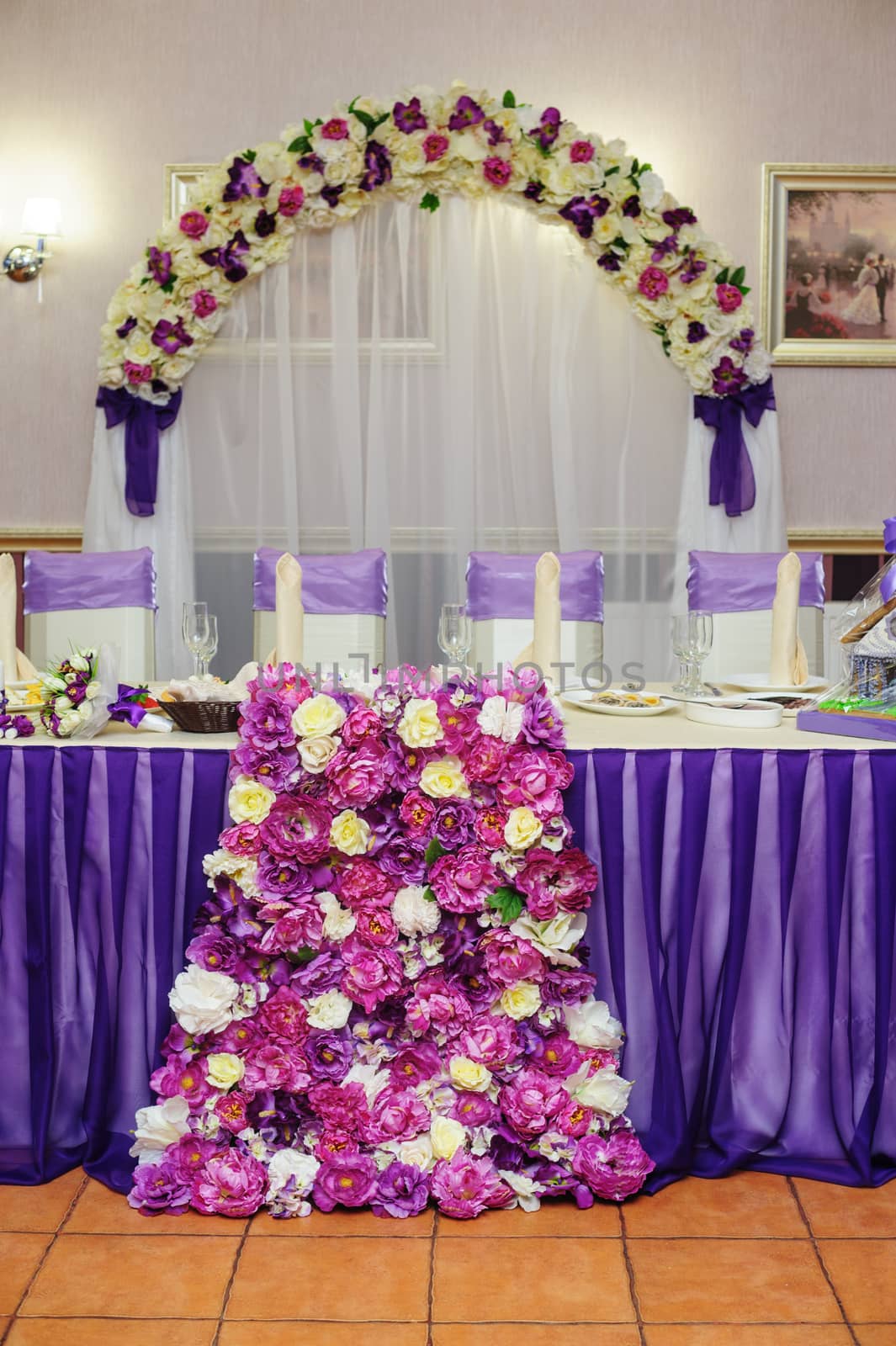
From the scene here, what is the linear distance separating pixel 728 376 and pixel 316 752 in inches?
115

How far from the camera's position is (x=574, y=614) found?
3.36m

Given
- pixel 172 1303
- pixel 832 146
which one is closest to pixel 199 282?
pixel 832 146

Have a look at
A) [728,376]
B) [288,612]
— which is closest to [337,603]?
[288,612]

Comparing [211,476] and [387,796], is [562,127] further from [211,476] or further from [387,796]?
[387,796]

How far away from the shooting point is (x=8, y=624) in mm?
2734

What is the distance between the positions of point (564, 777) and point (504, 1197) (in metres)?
0.71

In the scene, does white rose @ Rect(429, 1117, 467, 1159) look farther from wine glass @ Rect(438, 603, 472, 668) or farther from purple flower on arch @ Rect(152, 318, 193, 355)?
purple flower on arch @ Rect(152, 318, 193, 355)

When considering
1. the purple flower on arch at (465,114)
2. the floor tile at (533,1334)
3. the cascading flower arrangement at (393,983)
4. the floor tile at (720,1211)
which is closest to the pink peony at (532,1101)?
the cascading flower arrangement at (393,983)

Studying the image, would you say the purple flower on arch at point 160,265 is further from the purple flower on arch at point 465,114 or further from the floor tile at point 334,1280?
the floor tile at point 334,1280

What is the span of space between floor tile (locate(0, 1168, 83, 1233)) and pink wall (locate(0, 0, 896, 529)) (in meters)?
3.40

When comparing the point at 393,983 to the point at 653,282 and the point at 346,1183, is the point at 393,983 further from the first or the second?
the point at 653,282

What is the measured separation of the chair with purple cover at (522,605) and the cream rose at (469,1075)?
1430 millimetres

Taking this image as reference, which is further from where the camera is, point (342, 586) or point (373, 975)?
point (342, 586)

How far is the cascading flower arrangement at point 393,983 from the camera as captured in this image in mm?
2051
